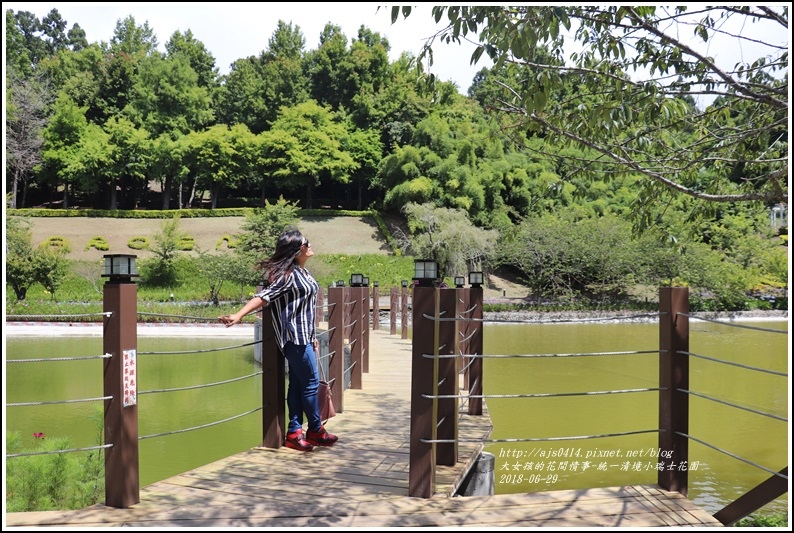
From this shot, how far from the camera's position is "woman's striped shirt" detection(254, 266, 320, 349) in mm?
3514

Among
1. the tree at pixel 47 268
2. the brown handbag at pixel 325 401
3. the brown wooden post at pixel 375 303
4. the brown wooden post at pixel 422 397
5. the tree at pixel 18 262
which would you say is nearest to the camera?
the brown wooden post at pixel 422 397

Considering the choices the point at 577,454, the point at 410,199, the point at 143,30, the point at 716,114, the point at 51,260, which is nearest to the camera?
the point at 716,114

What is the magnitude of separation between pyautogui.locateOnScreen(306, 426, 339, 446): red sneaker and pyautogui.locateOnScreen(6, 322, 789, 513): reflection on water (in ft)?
2.15

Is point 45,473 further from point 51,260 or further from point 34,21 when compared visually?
point 34,21

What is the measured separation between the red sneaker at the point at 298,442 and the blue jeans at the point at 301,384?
0.03m

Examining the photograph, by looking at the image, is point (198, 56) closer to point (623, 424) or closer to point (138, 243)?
point (138, 243)

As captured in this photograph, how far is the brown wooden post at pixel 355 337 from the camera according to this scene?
19.0 feet

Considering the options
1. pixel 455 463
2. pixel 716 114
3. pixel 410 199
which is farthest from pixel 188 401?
pixel 410 199

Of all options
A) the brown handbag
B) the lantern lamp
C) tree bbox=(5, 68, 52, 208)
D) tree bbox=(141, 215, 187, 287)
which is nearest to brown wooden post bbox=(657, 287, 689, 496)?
the brown handbag

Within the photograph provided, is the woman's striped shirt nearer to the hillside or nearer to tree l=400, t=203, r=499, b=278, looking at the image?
tree l=400, t=203, r=499, b=278

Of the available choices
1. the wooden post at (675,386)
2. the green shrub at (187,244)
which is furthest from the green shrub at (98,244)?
the wooden post at (675,386)

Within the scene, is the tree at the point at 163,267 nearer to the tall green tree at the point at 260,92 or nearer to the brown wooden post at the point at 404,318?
the brown wooden post at the point at 404,318

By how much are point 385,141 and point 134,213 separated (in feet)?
41.4

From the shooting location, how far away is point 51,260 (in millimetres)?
17875
